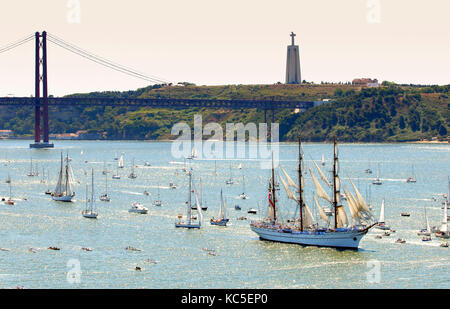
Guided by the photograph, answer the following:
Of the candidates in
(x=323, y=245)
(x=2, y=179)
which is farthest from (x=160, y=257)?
(x=2, y=179)

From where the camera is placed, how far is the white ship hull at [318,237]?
6619cm

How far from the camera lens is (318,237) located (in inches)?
2653

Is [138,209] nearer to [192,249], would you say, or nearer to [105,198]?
[105,198]

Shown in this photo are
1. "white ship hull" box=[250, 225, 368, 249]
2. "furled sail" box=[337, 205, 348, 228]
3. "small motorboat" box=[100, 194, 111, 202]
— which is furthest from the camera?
"small motorboat" box=[100, 194, 111, 202]

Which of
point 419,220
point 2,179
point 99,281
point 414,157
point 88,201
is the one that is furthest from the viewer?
point 414,157

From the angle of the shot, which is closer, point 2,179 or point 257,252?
point 257,252

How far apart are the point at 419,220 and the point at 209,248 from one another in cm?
2316

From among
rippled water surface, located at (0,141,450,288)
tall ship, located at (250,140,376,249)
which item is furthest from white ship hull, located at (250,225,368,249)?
rippled water surface, located at (0,141,450,288)

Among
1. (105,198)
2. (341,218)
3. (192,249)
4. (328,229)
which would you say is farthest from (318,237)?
(105,198)

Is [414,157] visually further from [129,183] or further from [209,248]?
[209,248]

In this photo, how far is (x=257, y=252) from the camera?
214 feet

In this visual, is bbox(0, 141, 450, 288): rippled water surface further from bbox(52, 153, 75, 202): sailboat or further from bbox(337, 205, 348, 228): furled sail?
bbox(337, 205, 348, 228): furled sail

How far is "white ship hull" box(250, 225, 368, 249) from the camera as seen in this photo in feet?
217
